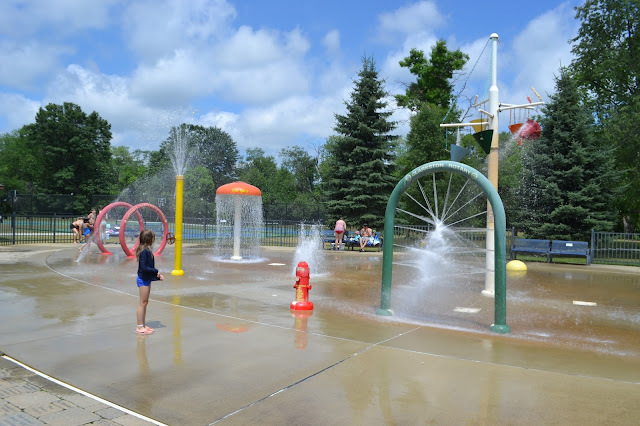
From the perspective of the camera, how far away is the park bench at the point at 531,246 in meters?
18.4

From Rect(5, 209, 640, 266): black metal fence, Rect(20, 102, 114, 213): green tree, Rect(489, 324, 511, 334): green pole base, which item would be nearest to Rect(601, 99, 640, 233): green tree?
Rect(5, 209, 640, 266): black metal fence

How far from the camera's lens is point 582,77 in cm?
2931

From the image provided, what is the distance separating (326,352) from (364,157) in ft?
66.3

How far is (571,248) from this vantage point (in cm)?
1803

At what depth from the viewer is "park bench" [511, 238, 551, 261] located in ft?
60.4

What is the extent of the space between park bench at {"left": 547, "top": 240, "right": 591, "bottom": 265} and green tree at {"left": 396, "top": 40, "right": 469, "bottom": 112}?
21.5m

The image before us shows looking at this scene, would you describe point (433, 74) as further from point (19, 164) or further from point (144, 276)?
point (19, 164)

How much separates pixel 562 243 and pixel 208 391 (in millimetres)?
17151

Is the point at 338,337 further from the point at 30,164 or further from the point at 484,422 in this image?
the point at 30,164

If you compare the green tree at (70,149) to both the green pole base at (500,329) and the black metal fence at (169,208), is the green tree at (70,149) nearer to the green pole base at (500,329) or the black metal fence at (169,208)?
the black metal fence at (169,208)

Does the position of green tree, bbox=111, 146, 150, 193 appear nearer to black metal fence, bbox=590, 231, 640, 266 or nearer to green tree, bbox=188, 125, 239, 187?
green tree, bbox=188, 125, 239, 187

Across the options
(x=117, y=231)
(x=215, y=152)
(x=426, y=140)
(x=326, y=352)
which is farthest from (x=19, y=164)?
(x=326, y=352)

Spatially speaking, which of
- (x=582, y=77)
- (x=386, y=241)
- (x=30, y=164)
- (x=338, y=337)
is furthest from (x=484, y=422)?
(x=30, y=164)

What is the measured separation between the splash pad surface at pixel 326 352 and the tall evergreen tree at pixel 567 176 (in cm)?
1071
